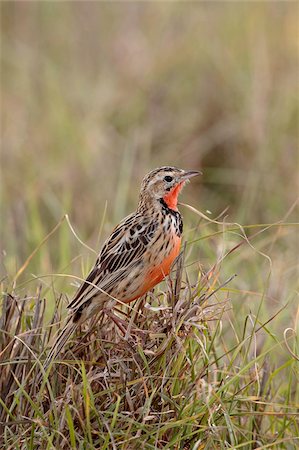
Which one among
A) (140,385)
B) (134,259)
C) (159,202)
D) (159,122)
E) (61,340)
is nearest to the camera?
(140,385)

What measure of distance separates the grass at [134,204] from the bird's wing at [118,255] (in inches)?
4.0

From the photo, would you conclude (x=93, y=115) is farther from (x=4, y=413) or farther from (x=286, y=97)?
(x=4, y=413)

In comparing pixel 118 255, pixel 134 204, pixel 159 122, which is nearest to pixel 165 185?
pixel 118 255

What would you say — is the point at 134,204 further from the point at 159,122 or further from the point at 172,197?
the point at 172,197

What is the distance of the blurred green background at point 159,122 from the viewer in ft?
27.2

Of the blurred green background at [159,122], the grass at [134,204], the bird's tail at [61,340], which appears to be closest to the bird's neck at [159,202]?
the grass at [134,204]

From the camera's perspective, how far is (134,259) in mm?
4816

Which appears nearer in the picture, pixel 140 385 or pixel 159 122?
pixel 140 385

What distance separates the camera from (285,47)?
32.3 ft

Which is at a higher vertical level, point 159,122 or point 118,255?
point 118,255

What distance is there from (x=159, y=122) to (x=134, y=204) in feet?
4.82

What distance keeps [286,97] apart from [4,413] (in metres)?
5.18

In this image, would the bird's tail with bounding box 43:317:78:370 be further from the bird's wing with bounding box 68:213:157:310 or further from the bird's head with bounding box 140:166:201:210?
the bird's head with bounding box 140:166:201:210

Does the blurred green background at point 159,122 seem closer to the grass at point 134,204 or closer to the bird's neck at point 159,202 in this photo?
the grass at point 134,204
